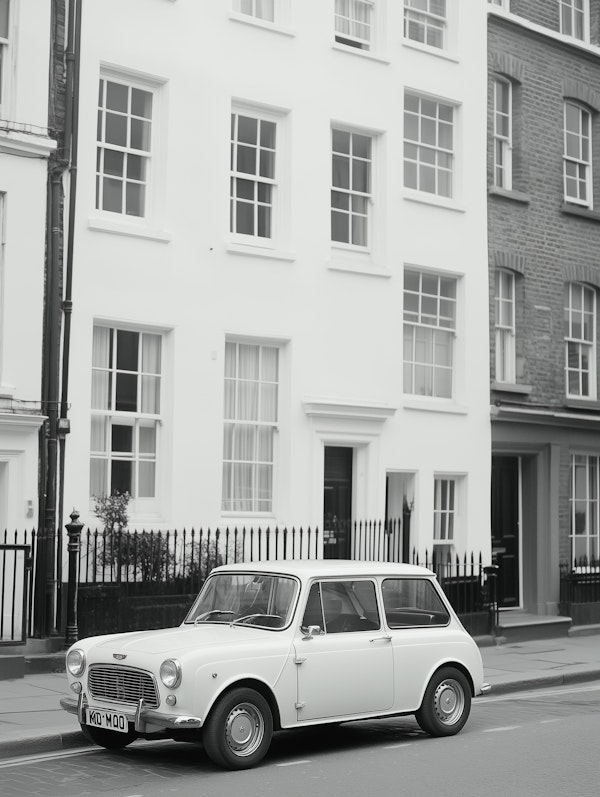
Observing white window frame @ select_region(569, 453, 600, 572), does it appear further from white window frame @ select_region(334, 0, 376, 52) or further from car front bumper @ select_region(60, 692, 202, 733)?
car front bumper @ select_region(60, 692, 202, 733)

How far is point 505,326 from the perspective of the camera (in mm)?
20281

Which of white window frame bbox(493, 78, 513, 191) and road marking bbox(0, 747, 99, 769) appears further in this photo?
white window frame bbox(493, 78, 513, 191)

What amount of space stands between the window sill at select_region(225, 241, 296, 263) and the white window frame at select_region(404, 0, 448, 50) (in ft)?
15.3

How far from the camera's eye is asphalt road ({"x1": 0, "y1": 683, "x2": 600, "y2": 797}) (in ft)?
26.5

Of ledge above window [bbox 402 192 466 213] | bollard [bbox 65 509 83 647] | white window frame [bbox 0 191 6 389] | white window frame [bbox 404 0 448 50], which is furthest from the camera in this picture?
white window frame [bbox 404 0 448 50]

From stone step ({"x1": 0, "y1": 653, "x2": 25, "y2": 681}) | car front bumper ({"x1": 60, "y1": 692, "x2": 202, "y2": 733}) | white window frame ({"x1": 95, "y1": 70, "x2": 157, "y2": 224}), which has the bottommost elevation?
stone step ({"x1": 0, "y1": 653, "x2": 25, "y2": 681})

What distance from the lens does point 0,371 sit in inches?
556

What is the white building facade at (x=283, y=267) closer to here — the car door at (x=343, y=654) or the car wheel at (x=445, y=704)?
the car door at (x=343, y=654)

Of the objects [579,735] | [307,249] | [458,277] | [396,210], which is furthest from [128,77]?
[579,735]

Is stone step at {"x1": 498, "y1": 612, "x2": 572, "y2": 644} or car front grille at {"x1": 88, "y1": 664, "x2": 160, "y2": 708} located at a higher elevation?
car front grille at {"x1": 88, "y1": 664, "x2": 160, "y2": 708}

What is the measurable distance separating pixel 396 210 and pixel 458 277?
1764mm

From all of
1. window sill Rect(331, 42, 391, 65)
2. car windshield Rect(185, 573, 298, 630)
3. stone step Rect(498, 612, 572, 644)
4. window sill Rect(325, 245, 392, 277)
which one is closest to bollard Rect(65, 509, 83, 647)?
car windshield Rect(185, 573, 298, 630)

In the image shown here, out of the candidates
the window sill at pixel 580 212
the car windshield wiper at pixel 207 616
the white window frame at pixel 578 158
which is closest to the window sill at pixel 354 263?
the window sill at pixel 580 212

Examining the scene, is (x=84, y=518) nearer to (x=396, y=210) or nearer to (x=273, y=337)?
(x=273, y=337)
